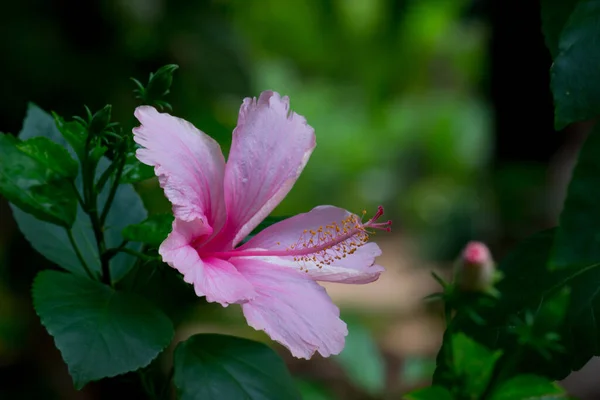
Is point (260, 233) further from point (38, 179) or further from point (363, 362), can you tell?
point (363, 362)

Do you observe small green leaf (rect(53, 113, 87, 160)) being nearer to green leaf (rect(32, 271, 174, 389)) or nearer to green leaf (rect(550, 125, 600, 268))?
green leaf (rect(32, 271, 174, 389))

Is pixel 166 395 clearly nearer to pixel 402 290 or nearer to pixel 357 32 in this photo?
pixel 402 290

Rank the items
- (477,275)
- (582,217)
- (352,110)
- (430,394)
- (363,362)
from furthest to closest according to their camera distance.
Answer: (352,110)
(363,362)
(477,275)
(430,394)
(582,217)

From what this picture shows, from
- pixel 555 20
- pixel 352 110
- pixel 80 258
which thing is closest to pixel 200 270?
pixel 80 258

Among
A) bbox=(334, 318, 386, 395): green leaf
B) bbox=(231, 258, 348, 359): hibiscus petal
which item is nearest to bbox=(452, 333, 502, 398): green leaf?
bbox=(231, 258, 348, 359): hibiscus petal

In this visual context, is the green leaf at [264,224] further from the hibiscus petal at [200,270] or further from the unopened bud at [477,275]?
the unopened bud at [477,275]

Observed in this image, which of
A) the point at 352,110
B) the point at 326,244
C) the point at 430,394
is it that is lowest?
the point at 352,110
